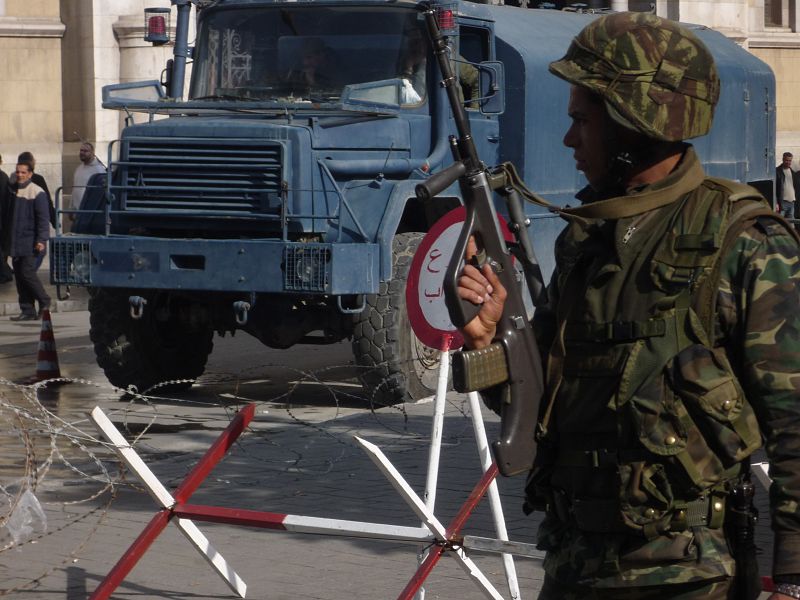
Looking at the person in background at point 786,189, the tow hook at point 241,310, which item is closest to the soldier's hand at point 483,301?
the tow hook at point 241,310

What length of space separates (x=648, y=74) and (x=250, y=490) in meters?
5.61

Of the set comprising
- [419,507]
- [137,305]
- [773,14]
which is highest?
[773,14]

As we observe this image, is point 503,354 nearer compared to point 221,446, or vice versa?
point 503,354

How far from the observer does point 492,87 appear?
1186 centimetres

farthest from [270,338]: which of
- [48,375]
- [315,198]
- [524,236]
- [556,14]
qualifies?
[524,236]

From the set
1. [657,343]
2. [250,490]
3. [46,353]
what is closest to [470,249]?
[657,343]

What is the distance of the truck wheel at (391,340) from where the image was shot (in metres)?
11.2

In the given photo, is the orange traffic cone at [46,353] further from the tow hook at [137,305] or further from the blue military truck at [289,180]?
the tow hook at [137,305]

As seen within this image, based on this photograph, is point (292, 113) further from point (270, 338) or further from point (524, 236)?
point (524, 236)

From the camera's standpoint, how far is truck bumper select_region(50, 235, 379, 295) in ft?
35.6

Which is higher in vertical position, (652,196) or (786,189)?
(652,196)

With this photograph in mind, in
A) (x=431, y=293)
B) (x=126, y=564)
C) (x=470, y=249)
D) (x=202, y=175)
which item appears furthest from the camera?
(x=202, y=175)

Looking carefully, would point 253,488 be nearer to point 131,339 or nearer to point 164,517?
point 164,517

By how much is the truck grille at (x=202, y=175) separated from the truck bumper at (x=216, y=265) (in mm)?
374
